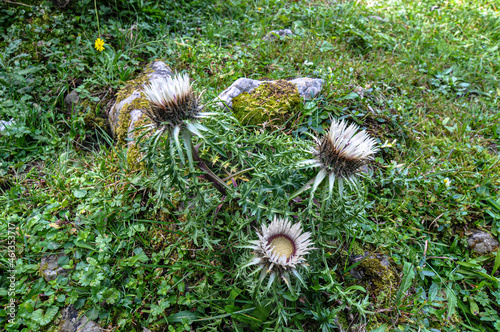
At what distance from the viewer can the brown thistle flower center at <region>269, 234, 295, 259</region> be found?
5.70 ft

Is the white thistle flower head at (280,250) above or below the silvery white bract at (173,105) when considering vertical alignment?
below

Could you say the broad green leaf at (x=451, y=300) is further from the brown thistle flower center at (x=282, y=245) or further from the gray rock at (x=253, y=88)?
the gray rock at (x=253, y=88)

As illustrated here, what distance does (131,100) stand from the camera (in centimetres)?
328

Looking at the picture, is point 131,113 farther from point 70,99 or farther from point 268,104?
point 268,104

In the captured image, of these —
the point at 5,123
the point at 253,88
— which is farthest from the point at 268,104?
the point at 5,123

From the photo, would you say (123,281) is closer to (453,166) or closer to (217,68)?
(217,68)

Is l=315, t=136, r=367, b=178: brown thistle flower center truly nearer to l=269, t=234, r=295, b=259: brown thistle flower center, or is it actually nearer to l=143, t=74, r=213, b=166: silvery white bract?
l=269, t=234, r=295, b=259: brown thistle flower center

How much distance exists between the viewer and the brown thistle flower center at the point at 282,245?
174cm

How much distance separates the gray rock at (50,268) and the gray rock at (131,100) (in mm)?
1234

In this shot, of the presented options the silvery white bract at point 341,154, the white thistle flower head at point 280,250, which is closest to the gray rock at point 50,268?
the white thistle flower head at point 280,250

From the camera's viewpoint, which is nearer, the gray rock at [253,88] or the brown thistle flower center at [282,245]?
the brown thistle flower center at [282,245]

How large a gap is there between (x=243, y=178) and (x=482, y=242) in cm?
206

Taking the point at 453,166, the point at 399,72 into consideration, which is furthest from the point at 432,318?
the point at 399,72

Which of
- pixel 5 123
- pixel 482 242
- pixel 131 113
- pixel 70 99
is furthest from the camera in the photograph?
pixel 70 99
